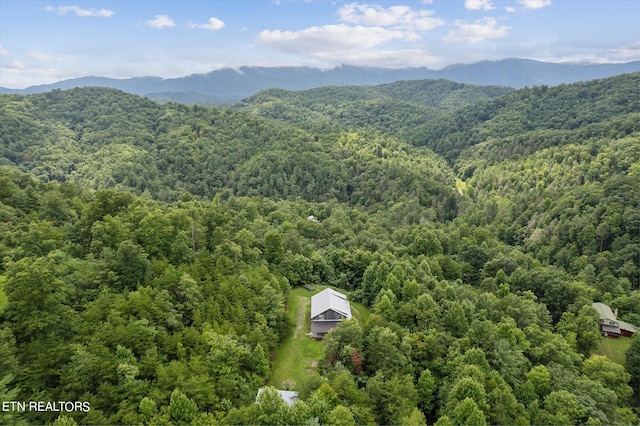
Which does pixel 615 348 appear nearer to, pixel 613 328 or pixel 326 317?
pixel 613 328

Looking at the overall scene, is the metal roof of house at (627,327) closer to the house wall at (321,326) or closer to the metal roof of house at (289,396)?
the house wall at (321,326)

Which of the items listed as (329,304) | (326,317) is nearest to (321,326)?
(326,317)

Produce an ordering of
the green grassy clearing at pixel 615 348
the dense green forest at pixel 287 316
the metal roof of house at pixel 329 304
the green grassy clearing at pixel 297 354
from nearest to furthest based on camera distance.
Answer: the dense green forest at pixel 287 316, the green grassy clearing at pixel 297 354, the metal roof of house at pixel 329 304, the green grassy clearing at pixel 615 348

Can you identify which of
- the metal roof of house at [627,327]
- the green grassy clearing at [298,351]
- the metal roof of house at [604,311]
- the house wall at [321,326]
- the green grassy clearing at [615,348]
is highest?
the house wall at [321,326]

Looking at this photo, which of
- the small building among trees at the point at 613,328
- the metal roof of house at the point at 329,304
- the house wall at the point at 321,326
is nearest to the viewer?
the house wall at the point at 321,326

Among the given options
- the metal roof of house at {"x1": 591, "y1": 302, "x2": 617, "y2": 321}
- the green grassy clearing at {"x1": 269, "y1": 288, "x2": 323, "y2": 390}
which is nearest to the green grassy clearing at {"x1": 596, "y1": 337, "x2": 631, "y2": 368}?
the metal roof of house at {"x1": 591, "y1": 302, "x2": 617, "y2": 321}

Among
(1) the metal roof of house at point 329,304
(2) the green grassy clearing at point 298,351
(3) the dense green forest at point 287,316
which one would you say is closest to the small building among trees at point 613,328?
(3) the dense green forest at point 287,316
